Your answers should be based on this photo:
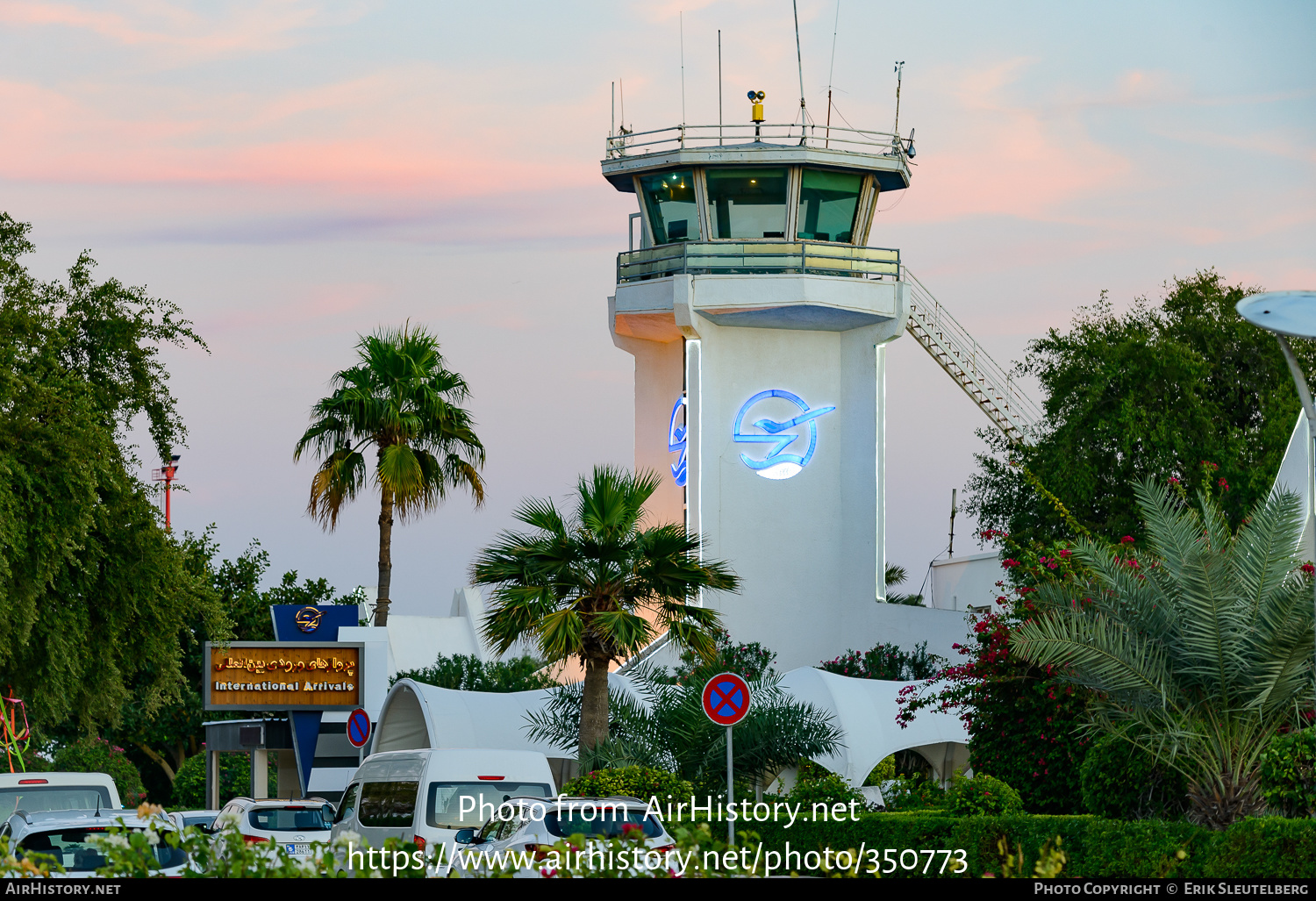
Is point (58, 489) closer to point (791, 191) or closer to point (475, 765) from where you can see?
point (475, 765)

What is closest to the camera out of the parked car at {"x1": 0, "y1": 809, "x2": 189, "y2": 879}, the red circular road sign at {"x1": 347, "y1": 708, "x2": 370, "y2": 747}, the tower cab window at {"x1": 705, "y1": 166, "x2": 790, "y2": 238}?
the parked car at {"x1": 0, "y1": 809, "x2": 189, "y2": 879}

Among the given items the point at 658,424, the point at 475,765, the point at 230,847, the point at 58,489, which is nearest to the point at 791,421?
the point at 658,424

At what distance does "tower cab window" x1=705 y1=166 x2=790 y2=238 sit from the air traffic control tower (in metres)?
0.04

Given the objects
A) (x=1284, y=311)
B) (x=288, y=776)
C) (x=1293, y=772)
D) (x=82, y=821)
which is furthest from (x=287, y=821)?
(x=288, y=776)

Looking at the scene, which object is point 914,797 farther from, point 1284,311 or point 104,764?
point 104,764

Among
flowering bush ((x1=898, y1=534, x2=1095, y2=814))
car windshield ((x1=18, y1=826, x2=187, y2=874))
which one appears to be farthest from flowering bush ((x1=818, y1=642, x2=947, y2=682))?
car windshield ((x1=18, y1=826, x2=187, y2=874))

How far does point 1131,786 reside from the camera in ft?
61.3

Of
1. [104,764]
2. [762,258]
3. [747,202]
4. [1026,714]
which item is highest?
[747,202]

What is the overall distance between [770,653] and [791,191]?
13.4 m

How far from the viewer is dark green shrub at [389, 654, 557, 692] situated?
49.8 m

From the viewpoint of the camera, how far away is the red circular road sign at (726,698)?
19.5 metres

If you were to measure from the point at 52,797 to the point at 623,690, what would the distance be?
514 inches

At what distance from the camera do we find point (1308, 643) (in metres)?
16.8

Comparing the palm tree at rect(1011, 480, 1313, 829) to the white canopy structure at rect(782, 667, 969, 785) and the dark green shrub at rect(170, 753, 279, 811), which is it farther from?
the dark green shrub at rect(170, 753, 279, 811)
